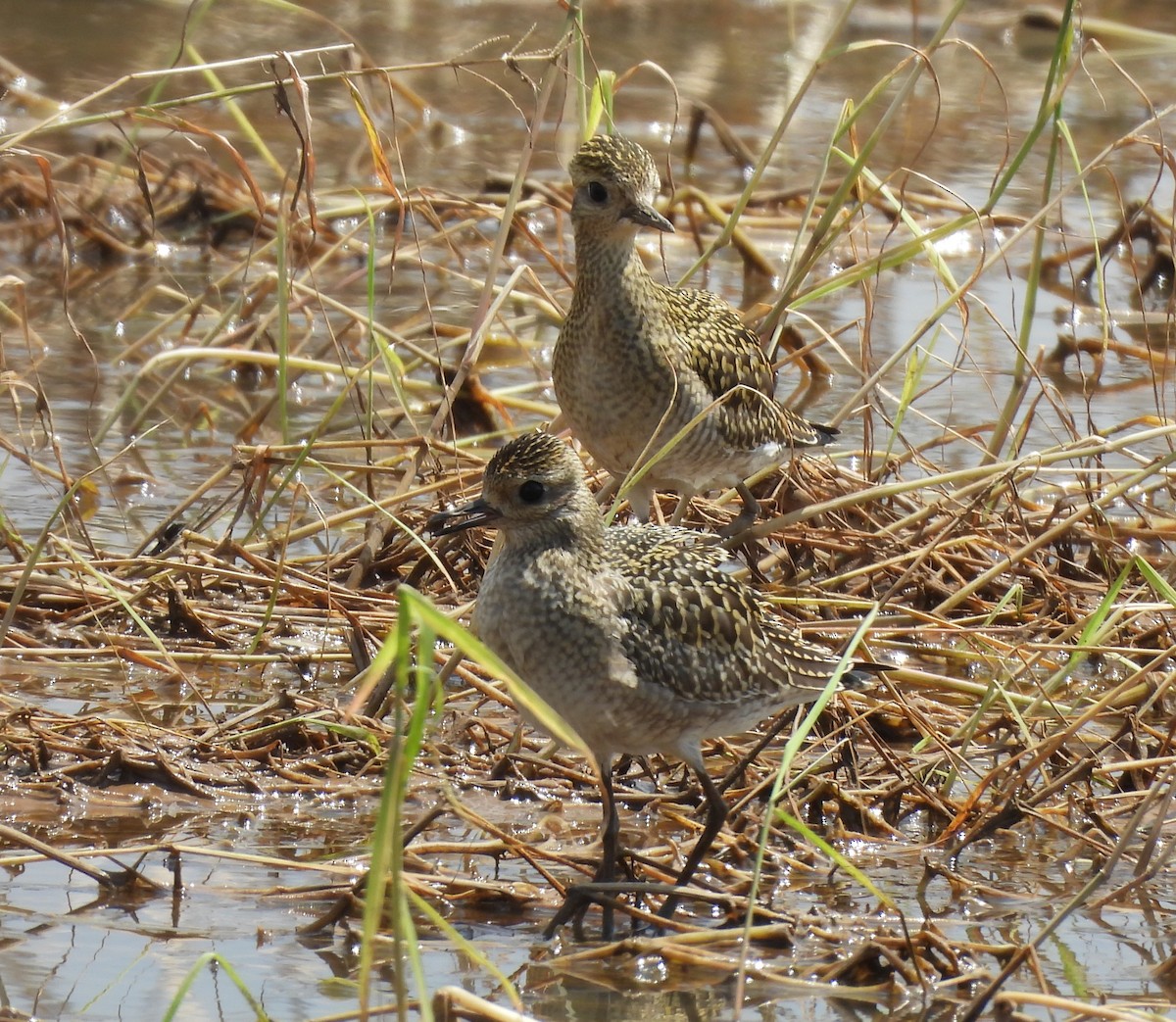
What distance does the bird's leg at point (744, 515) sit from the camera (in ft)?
21.0

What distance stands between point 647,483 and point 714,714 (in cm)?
170

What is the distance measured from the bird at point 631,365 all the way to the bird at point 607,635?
133cm

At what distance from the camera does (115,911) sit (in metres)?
3.98

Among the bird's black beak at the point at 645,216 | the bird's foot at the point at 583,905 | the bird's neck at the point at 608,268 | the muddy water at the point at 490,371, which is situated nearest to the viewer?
the muddy water at the point at 490,371

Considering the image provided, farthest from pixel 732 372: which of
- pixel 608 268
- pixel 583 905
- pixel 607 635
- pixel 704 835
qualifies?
pixel 583 905

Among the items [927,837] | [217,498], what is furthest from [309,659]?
[927,837]

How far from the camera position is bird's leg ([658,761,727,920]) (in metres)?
4.18

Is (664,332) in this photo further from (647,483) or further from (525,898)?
(525,898)

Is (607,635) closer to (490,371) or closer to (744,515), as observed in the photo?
(744,515)

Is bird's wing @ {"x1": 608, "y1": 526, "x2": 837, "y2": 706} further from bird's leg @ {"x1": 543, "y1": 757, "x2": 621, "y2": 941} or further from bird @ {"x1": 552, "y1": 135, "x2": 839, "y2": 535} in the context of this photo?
bird @ {"x1": 552, "y1": 135, "x2": 839, "y2": 535}

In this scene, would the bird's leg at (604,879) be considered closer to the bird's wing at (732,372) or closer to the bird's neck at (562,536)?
the bird's neck at (562,536)

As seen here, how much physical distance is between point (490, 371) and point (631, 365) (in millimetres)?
2501

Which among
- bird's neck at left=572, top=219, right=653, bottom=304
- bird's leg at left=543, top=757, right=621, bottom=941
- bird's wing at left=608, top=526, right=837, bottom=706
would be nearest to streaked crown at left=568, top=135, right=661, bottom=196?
bird's neck at left=572, top=219, right=653, bottom=304

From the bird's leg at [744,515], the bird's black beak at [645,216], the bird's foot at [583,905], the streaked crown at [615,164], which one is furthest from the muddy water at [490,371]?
the bird's leg at [744,515]
